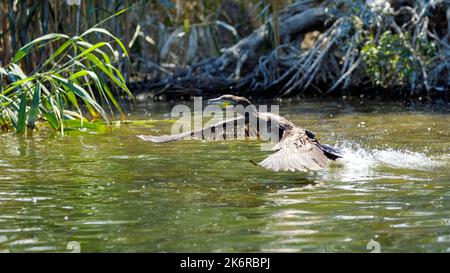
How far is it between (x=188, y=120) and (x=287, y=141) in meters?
4.02

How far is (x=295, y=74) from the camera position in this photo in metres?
12.4

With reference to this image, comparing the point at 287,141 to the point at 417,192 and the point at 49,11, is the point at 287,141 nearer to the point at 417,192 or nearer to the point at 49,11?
the point at 417,192

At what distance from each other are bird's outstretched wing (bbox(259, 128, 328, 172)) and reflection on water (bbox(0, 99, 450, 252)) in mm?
147

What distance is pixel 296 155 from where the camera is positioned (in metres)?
5.66

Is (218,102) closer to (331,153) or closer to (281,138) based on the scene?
(281,138)

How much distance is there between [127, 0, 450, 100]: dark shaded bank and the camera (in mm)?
11211

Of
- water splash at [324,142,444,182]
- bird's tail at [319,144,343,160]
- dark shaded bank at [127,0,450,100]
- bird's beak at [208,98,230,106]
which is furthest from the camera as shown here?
dark shaded bank at [127,0,450,100]

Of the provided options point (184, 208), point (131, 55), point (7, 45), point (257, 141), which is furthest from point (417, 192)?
point (131, 55)

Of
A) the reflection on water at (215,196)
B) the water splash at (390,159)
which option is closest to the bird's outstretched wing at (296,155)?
the reflection on water at (215,196)

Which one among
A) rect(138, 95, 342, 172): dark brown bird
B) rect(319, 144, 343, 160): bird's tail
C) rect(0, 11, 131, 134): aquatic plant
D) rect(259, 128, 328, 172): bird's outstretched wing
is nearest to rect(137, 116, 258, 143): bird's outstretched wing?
rect(138, 95, 342, 172): dark brown bird

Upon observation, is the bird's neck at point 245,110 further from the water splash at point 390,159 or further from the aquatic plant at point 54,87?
the aquatic plant at point 54,87

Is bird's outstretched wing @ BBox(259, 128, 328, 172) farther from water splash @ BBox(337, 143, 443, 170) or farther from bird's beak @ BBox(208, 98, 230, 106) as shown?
bird's beak @ BBox(208, 98, 230, 106)

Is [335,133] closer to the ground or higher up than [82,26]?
closer to the ground

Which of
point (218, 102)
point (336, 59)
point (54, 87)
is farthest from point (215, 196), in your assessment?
point (336, 59)
